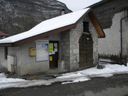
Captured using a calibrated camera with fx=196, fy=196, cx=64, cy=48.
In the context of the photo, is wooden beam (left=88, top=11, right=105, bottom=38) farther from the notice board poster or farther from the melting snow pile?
the notice board poster

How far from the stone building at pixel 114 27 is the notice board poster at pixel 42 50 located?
22.3 ft

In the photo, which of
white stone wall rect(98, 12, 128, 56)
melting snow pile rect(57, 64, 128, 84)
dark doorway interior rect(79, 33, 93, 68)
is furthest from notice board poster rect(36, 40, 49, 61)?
white stone wall rect(98, 12, 128, 56)

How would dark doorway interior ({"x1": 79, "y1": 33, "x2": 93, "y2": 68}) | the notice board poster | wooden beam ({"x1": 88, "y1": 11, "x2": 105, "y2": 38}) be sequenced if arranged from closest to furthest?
the notice board poster → dark doorway interior ({"x1": 79, "y1": 33, "x2": 93, "y2": 68}) → wooden beam ({"x1": 88, "y1": 11, "x2": 105, "y2": 38})

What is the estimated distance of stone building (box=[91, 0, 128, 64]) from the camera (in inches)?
733

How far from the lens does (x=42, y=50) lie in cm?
1323

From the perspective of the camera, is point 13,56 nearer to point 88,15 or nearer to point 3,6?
point 88,15

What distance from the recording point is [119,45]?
19422 millimetres

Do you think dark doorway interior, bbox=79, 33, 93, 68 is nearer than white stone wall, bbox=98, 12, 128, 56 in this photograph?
Yes

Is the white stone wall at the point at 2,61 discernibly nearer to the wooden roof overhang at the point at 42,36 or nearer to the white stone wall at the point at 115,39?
the wooden roof overhang at the point at 42,36

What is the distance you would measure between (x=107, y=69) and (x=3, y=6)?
30244mm

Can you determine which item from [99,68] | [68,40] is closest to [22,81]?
[68,40]

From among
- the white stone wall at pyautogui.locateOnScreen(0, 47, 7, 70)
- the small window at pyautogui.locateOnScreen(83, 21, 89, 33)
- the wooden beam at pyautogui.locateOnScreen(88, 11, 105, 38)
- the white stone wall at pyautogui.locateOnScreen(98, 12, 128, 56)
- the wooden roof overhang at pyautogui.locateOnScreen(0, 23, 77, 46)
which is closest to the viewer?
the wooden roof overhang at pyautogui.locateOnScreen(0, 23, 77, 46)

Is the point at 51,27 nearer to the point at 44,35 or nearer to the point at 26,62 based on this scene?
the point at 44,35

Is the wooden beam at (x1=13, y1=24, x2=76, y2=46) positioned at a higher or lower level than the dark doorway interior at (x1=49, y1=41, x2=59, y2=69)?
higher
